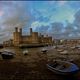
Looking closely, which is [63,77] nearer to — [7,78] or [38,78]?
[38,78]

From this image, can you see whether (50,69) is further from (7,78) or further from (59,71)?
(7,78)

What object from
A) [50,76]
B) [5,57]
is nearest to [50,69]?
[50,76]

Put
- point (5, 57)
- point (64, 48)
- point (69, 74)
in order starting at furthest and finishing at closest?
point (64, 48), point (5, 57), point (69, 74)

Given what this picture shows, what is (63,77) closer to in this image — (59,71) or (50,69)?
(59,71)

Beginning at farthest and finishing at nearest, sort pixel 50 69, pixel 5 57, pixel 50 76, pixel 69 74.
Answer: pixel 5 57, pixel 50 69, pixel 50 76, pixel 69 74

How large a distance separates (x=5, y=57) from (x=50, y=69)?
27.2 feet

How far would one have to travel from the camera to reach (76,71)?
26.0 ft

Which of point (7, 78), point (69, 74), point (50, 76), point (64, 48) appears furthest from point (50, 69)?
point (64, 48)

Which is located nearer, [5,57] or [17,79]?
[17,79]

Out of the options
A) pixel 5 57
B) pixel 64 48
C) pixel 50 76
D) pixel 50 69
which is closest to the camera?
pixel 50 76

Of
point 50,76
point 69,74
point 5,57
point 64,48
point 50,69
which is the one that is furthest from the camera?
point 64,48

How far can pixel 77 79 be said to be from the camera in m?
8.00

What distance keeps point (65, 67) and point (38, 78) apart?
1354mm

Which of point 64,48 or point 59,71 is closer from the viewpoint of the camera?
point 59,71
